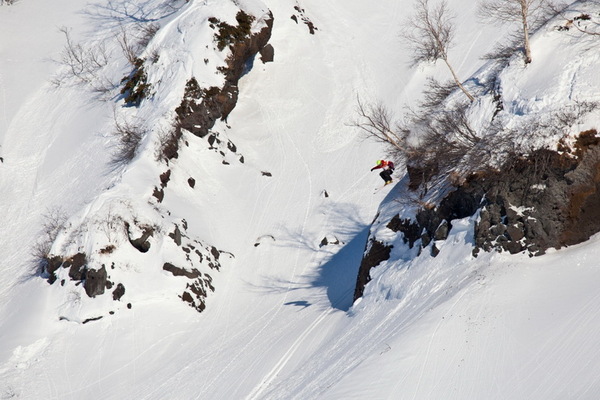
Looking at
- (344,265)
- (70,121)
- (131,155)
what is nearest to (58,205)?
(131,155)

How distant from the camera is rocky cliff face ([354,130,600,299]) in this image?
1792cm

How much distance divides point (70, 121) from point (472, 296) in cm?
2741

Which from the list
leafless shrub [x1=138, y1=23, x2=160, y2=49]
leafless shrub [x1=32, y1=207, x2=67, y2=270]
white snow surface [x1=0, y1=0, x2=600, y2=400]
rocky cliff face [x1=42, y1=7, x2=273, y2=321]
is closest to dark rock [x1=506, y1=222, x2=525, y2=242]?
white snow surface [x1=0, y1=0, x2=600, y2=400]

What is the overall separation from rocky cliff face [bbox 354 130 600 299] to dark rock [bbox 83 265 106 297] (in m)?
15.3

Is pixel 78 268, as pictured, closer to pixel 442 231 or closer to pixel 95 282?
pixel 95 282

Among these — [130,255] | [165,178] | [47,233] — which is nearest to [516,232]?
[130,255]

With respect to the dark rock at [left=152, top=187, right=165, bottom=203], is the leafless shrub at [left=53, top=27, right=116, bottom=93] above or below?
above

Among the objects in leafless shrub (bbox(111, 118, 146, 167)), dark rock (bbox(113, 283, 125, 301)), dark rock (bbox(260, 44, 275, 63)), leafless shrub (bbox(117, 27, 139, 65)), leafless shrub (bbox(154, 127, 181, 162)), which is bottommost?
dark rock (bbox(113, 283, 125, 301))

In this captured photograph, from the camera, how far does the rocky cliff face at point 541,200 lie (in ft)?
58.8

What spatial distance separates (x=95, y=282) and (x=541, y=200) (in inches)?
682

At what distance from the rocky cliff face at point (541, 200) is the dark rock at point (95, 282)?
A: 50.1ft

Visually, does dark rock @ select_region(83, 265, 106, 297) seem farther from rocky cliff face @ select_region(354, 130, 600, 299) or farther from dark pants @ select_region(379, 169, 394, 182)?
rocky cliff face @ select_region(354, 130, 600, 299)

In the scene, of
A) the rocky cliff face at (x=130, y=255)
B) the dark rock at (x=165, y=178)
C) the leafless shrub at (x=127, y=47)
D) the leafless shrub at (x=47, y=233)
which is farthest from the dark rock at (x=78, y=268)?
the leafless shrub at (x=127, y=47)

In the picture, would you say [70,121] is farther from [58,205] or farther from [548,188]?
[548,188]
